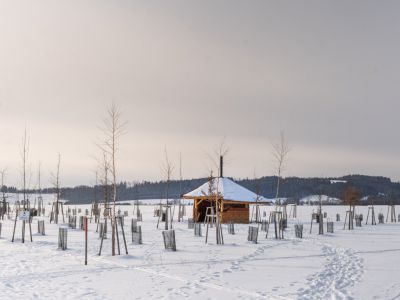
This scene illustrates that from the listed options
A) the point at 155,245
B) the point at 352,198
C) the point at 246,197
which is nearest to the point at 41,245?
the point at 155,245

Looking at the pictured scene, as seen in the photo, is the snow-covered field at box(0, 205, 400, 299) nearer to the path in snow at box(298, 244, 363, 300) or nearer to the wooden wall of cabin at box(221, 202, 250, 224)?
the path in snow at box(298, 244, 363, 300)

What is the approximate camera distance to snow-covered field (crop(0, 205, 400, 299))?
10.1 meters

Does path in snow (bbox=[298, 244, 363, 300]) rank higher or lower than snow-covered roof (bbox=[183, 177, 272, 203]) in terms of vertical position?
lower

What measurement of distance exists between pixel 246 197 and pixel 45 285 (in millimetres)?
29793

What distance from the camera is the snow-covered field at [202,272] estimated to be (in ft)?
33.1

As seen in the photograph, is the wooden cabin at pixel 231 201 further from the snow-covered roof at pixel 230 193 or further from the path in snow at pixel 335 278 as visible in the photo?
the path in snow at pixel 335 278

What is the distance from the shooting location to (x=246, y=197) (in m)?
39.7

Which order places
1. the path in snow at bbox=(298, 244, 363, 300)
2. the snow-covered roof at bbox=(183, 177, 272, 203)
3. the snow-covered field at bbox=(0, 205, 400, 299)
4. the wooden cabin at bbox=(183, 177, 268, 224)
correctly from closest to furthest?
the path in snow at bbox=(298, 244, 363, 300), the snow-covered field at bbox=(0, 205, 400, 299), the wooden cabin at bbox=(183, 177, 268, 224), the snow-covered roof at bbox=(183, 177, 272, 203)

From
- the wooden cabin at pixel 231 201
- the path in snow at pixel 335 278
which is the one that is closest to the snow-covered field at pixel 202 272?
the path in snow at pixel 335 278

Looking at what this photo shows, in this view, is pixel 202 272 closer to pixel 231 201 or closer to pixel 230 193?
pixel 231 201

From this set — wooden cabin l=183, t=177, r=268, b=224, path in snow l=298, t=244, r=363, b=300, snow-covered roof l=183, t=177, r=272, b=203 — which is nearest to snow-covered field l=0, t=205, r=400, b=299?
path in snow l=298, t=244, r=363, b=300

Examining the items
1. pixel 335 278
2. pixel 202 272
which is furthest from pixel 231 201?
pixel 335 278

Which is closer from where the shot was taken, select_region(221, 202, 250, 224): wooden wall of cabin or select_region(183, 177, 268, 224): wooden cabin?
select_region(183, 177, 268, 224): wooden cabin

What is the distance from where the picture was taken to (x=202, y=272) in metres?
12.9
